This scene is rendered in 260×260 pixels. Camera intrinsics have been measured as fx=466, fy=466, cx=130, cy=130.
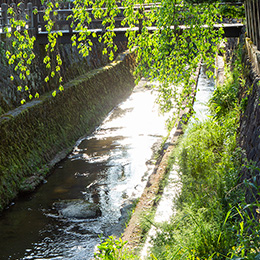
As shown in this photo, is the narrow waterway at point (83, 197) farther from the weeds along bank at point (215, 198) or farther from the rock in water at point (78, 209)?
the weeds along bank at point (215, 198)

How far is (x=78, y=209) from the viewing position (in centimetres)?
1020

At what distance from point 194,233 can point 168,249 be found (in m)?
0.49

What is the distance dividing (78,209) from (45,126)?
14.1 ft

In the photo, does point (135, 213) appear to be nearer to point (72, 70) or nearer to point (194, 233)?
point (194, 233)

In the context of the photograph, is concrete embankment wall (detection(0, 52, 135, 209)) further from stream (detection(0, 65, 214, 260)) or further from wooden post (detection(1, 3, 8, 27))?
wooden post (detection(1, 3, 8, 27))

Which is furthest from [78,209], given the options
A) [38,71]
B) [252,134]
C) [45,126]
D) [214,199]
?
[38,71]

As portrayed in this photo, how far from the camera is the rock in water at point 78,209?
10.0 metres

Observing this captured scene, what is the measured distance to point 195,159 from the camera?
894 cm

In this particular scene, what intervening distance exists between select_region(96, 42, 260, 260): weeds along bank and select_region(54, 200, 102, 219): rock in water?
6.81 feet

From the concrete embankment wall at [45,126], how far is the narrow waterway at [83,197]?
1.32 ft

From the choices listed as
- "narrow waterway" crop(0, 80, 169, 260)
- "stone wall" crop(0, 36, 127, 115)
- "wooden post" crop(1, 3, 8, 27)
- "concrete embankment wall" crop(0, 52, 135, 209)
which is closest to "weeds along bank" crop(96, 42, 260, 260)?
"narrow waterway" crop(0, 80, 169, 260)

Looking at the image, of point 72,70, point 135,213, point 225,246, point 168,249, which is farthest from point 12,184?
point 72,70

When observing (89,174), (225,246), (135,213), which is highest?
(225,246)

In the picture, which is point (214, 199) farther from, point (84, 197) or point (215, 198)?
point (84, 197)
